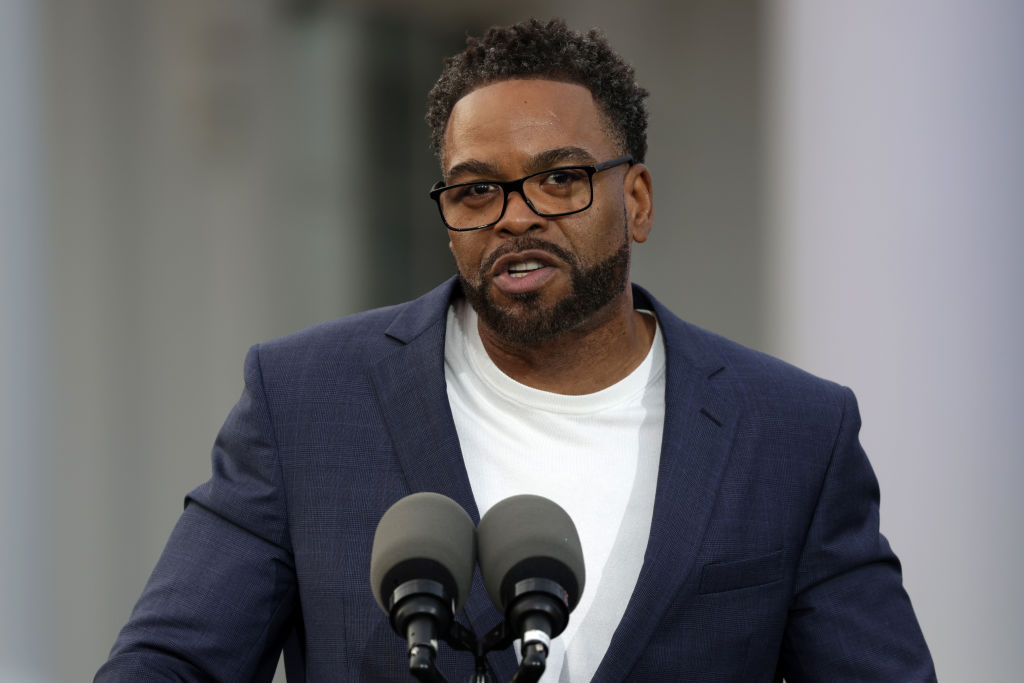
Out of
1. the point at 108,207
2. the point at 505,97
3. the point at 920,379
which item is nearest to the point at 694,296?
the point at 920,379

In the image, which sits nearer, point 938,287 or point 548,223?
point 548,223

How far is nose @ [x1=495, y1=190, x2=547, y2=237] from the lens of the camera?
2197 mm

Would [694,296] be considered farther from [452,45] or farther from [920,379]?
[920,379]

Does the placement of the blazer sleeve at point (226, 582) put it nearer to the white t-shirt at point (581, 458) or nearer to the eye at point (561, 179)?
the white t-shirt at point (581, 458)

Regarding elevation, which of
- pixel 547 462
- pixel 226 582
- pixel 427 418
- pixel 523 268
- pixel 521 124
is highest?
pixel 521 124

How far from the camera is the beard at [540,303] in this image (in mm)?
2244

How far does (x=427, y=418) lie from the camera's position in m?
2.24

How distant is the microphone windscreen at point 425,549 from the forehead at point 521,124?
101cm

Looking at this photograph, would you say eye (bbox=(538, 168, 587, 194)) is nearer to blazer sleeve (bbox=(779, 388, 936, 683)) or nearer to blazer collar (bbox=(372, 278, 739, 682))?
blazer collar (bbox=(372, 278, 739, 682))

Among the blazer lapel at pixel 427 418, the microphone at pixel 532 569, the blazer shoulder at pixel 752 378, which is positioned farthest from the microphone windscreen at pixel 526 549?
the blazer shoulder at pixel 752 378

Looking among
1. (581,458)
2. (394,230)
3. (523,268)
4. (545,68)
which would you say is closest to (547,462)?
(581,458)

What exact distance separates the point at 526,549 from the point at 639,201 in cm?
135

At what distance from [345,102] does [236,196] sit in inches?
24.7

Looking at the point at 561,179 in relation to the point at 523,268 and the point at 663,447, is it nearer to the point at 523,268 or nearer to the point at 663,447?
the point at 523,268
